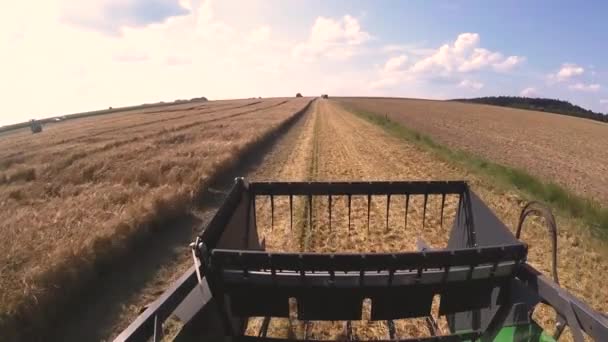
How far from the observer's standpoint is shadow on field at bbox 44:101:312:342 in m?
4.00

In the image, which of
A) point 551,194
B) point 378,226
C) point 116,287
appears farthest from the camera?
point 551,194

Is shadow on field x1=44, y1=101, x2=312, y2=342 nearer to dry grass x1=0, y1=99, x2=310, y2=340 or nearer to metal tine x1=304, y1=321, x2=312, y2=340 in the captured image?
dry grass x1=0, y1=99, x2=310, y2=340

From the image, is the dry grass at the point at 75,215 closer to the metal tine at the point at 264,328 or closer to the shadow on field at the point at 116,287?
the shadow on field at the point at 116,287

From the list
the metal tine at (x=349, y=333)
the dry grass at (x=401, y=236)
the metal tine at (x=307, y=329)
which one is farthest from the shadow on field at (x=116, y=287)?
the metal tine at (x=349, y=333)

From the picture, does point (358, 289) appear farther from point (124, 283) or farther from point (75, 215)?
point (75, 215)

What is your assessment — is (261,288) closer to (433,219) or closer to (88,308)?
(88,308)

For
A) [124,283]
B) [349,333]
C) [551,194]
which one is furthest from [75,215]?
[551,194]

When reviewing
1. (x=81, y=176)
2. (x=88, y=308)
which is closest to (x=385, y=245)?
(x=88, y=308)

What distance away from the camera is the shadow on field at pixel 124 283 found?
4.00 metres

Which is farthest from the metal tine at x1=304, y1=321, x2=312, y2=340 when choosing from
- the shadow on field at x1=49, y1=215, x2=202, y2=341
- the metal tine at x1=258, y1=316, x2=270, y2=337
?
the shadow on field at x1=49, y1=215, x2=202, y2=341

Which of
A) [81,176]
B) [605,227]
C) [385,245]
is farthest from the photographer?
[81,176]

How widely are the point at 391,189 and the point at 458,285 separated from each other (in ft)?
6.07

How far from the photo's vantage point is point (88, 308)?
172 inches

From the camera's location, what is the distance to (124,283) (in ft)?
16.0
